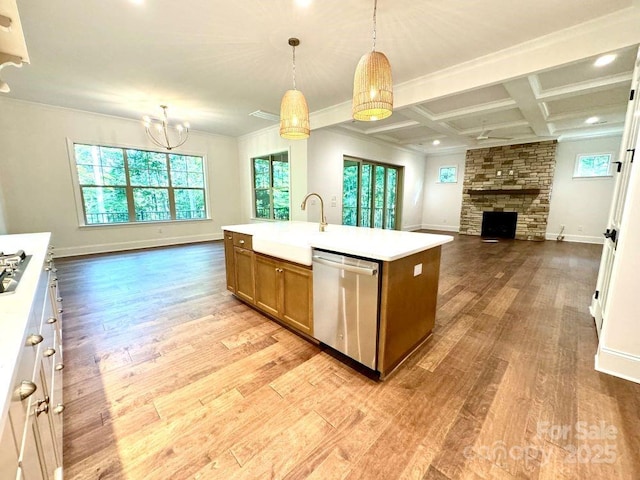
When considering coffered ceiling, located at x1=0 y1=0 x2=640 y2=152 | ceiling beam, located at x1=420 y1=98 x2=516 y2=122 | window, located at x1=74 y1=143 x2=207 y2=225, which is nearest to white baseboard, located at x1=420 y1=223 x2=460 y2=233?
A: coffered ceiling, located at x1=0 y1=0 x2=640 y2=152

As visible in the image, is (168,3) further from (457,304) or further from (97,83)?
(457,304)

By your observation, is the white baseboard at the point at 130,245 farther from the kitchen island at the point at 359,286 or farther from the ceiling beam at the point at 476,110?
the ceiling beam at the point at 476,110

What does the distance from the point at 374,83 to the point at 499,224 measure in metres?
8.13

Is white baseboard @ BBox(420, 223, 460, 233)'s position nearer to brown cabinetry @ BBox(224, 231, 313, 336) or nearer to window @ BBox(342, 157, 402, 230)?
window @ BBox(342, 157, 402, 230)

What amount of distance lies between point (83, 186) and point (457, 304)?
7031 millimetres

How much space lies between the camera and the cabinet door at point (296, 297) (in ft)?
6.91

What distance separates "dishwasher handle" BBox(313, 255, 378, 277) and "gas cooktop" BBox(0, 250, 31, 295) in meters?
1.52

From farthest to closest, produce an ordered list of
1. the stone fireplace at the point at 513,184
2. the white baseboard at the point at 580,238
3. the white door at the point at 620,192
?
the stone fireplace at the point at 513,184, the white baseboard at the point at 580,238, the white door at the point at 620,192

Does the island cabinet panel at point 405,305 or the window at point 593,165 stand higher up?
the window at point 593,165

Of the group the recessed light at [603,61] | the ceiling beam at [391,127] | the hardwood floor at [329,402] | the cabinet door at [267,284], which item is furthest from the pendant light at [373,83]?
the ceiling beam at [391,127]

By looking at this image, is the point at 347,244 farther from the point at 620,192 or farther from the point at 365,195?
the point at 365,195

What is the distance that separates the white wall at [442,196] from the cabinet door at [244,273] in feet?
27.6

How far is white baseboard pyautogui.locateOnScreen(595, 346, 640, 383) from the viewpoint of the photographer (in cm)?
176

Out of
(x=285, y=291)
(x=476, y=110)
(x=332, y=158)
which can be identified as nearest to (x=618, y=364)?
(x=285, y=291)
